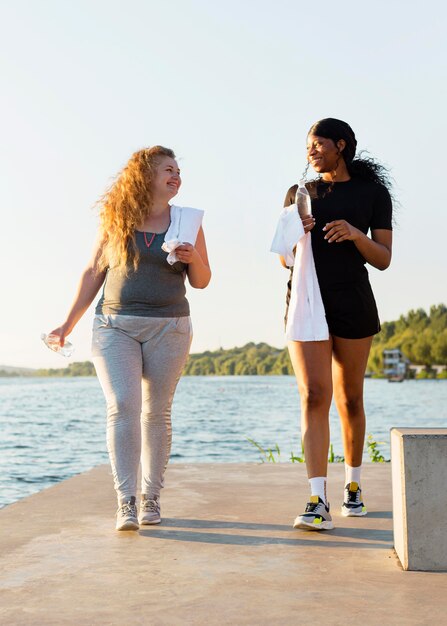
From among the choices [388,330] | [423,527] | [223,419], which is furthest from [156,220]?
[388,330]

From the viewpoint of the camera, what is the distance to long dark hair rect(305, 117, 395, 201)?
13.8ft

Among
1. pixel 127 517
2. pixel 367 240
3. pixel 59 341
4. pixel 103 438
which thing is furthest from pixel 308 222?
pixel 103 438

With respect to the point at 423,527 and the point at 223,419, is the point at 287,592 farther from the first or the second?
the point at 223,419

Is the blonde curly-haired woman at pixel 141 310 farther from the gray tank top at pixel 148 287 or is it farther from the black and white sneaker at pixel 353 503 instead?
the black and white sneaker at pixel 353 503

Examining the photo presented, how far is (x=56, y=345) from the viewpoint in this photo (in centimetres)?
426

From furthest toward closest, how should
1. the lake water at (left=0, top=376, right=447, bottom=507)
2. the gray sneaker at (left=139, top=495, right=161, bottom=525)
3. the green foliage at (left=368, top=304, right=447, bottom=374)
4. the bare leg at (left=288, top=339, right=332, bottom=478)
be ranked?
1. the green foliage at (left=368, top=304, right=447, bottom=374)
2. the lake water at (left=0, top=376, right=447, bottom=507)
3. the gray sneaker at (left=139, top=495, right=161, bottom=525)
4. the bare leg at (left=288, top=339, right=332, bottom=478)

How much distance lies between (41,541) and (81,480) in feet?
5.84

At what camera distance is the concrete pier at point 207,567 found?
266 centimetres

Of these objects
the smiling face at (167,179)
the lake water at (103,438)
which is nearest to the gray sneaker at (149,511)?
the smiling face at (167,179)

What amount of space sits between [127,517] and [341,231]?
156 centimetres

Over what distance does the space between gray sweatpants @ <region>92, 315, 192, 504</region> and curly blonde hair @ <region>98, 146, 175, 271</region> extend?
29 cm

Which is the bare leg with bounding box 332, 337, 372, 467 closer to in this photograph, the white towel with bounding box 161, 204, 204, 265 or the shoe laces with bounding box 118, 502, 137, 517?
the white towel with bounding box 161, 204, 204, 265

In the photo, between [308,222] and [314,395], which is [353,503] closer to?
[314,395]

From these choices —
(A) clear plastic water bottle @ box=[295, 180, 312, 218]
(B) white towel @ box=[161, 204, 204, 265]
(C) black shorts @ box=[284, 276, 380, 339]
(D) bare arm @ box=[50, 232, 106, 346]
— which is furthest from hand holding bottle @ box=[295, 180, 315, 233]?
(D) bare arm @ box=[50, 232, 106, 346]
